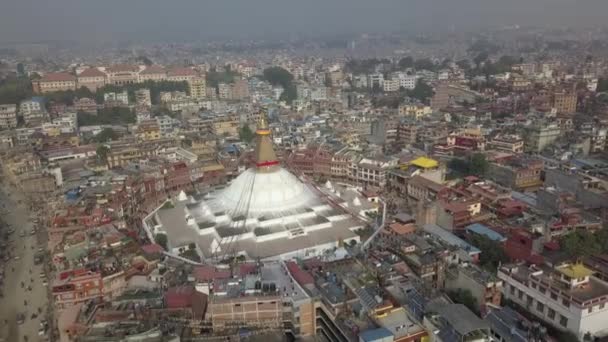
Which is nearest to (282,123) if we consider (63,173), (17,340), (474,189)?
(63,173)

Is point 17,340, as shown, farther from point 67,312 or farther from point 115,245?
point 115,245

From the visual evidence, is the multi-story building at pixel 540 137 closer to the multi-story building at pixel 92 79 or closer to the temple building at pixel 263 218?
the temple building at pixel 263 218

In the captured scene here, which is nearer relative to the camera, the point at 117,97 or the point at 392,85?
the point at 117,97

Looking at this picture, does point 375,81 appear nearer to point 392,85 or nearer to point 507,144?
point 392,85

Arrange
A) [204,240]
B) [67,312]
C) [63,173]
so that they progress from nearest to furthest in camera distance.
Answer: [67,312], [204,240], [63,173]

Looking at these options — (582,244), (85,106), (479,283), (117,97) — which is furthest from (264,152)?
(117,97)

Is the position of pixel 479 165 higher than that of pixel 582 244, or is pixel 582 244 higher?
pixel 479 165

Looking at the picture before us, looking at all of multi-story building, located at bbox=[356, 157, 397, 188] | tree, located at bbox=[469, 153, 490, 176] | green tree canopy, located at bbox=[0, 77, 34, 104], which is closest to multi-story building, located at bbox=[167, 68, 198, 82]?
green tree canopy, located at bbox=[0, 77, 34, 104]
